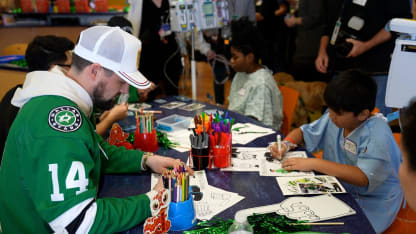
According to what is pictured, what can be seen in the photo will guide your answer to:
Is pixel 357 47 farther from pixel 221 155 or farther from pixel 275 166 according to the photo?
pixel 221 155

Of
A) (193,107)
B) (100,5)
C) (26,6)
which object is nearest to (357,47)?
(193,107)

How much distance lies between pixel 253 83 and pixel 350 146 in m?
1.01

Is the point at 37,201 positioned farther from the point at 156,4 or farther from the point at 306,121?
the point at 306,121

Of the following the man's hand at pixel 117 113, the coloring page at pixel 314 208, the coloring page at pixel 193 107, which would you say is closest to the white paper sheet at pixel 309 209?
the coloring page at pixel 314 208

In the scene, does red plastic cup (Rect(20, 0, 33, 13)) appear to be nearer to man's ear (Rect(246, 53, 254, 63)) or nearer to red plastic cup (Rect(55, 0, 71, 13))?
red plastic cup (Rect(55, 0, 71, 13))

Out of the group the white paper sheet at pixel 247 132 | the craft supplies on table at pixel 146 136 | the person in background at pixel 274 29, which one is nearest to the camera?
the craft supplies on table at pixel 146 136

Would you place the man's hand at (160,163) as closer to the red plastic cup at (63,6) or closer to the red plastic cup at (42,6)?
the red plastic cup at (63,6)

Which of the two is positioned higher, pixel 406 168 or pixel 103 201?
pixel 406 168

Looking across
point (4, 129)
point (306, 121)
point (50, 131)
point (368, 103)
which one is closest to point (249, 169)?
point (368, 103)

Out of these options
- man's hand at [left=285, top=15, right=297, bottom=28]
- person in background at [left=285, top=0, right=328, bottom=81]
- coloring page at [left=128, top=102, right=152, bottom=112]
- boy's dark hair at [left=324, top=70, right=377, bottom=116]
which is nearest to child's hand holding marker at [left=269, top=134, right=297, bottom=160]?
boy's dark hair at [left=324, top=70, right=377, bottom=116]

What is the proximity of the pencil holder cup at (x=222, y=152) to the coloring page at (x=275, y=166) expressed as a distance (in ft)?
0.54

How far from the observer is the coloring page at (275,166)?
152 centimetres

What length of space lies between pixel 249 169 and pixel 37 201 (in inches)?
34.5

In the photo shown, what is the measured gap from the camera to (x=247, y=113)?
251 cm
